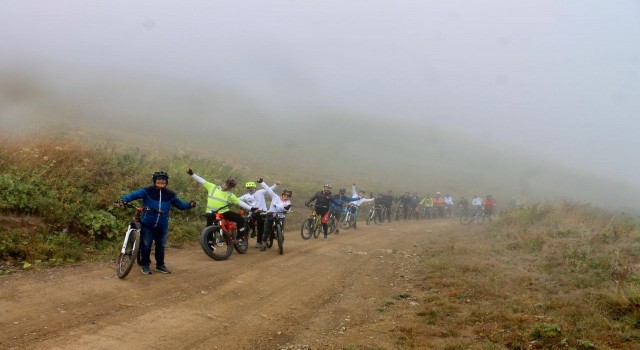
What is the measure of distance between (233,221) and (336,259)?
3.10 metres

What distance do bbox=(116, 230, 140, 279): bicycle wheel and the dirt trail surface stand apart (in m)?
0.20

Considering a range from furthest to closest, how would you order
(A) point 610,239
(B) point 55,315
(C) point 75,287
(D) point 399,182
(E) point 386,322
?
1. (D) point 399,182
2. (A) point 610,239
3. (C) point 75,287
4. (E) point 386,322
5. (B) point 55,315

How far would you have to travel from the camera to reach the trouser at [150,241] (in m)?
9.25

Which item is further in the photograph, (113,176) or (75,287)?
(113,176)

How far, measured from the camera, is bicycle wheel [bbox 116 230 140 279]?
8.66 meters

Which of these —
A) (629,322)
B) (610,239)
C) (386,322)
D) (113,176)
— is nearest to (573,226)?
(610,239)

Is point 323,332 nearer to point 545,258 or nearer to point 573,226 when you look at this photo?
point 545,258

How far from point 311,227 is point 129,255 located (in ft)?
30.4

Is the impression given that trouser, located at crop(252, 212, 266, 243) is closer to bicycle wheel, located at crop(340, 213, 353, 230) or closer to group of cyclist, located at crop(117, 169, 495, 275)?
group of cyclist, located at crop(117, 169, 495, 275)

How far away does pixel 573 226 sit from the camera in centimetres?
1702

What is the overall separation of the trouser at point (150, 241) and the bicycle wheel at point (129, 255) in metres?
0.21

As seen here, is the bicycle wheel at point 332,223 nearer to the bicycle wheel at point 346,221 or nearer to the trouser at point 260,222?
the bicycle wheel at point 346,221

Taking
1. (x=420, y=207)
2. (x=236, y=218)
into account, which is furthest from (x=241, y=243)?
(x=420, y=207)

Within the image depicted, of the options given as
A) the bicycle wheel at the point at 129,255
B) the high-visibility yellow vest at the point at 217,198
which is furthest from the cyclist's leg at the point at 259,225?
the bicycle wheel at the point at 129,255
